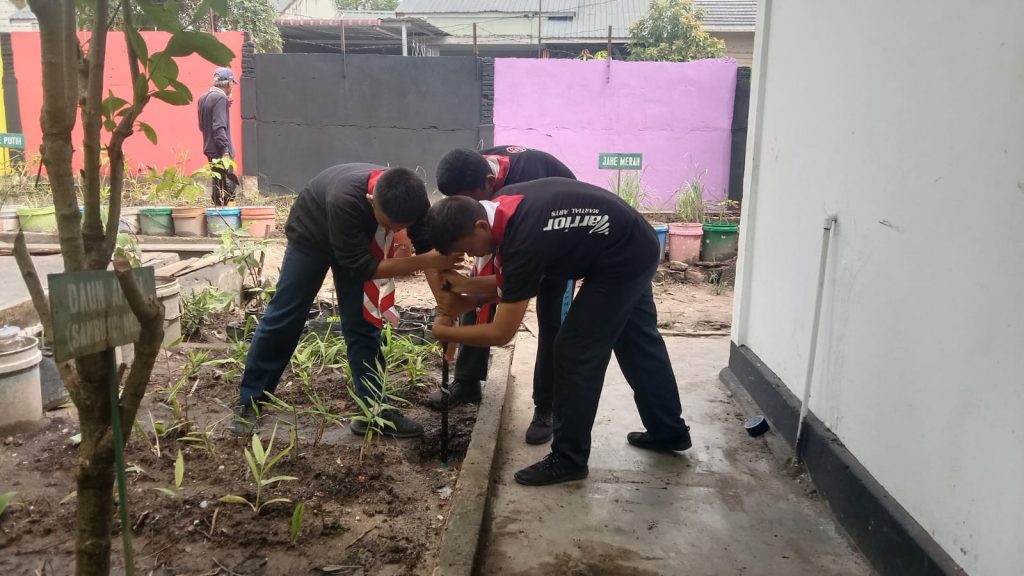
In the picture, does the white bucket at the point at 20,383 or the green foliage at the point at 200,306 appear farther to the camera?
the green foliage at the point at 200,306

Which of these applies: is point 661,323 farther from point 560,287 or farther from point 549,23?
point 549,23

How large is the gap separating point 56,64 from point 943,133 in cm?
239

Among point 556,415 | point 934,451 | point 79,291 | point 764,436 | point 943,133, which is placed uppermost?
point 943,133

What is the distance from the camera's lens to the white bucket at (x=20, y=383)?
10.1 ft

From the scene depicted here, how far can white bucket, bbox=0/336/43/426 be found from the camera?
3080 millimetres

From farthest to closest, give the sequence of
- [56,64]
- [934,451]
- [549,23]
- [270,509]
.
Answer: [549,23]
[270,509]
[934,451]
[56,64]

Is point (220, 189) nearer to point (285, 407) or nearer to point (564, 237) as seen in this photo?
point (285, 407)

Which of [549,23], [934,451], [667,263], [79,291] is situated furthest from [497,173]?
[549,23]

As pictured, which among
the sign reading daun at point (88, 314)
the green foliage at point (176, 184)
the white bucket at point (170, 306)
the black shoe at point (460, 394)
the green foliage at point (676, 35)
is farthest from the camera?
the green foliage at point (676, 35)

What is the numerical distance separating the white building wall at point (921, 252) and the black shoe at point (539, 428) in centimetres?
124

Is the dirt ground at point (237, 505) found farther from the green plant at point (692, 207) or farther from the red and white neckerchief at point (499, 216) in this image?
the green plant at point (692, 207)

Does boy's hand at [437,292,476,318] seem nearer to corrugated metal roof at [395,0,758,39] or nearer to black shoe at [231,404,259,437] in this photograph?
black shoe at [231,404,259,437]

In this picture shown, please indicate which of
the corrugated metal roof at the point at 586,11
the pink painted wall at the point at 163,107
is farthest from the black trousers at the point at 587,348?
the corrugated metal roof at the point at 586,11

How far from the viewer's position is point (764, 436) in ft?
12.3
